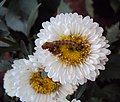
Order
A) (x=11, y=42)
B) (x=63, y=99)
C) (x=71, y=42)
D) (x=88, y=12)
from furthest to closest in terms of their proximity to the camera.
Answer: (x=88, y=12), (x=11, y=42), (x=63, y=99), (x=71, y=42)

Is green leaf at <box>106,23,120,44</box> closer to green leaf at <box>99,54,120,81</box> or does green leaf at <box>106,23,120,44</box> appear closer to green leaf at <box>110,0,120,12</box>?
green leaf at <box>99,54,120,81</box>

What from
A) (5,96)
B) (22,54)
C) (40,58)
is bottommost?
(5,96)

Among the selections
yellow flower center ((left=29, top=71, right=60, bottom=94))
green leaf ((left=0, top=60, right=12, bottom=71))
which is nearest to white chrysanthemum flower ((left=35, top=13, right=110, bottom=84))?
yellow flower center ((left=29, top=71, right=60, bottom=94))

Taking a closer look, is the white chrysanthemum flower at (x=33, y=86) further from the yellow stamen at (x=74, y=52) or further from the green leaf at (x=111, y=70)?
the green leaf at (x=111, y=70)

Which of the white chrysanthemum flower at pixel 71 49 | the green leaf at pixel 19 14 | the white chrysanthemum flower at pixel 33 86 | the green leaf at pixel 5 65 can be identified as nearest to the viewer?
the white chrysanthemum flower at pixel 71 49

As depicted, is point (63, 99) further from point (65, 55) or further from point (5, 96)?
point (5, 96)

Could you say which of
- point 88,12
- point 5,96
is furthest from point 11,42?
point 88,12

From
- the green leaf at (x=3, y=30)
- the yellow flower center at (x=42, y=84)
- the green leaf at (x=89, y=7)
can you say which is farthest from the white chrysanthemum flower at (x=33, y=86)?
the green leaf at (x=89, y=7)
